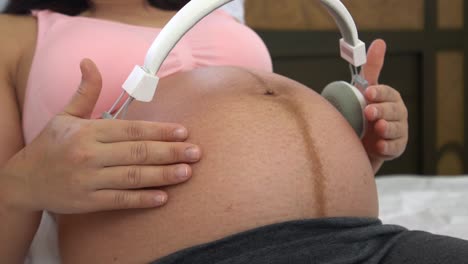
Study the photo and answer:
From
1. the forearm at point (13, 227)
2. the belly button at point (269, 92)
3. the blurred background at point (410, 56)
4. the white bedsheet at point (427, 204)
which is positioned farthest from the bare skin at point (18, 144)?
the blurred background at point (410, 56)

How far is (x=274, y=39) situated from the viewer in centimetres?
196

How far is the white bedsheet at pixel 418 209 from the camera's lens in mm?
757

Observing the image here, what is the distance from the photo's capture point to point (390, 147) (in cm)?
79

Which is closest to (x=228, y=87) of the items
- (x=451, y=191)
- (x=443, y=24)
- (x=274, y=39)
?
(x=451, y=191)

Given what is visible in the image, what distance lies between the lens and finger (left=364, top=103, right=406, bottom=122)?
731 mm

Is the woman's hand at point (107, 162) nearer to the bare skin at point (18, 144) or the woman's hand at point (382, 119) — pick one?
the bare skin at point (18, 144)

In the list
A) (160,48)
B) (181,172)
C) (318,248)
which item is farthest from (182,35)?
(318,248)

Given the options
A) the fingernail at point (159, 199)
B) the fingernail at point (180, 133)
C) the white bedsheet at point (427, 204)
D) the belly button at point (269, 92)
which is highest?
the belly button at point (269, 92)

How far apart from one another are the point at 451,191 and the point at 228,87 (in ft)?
3.19

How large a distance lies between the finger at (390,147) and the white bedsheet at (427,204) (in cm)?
27

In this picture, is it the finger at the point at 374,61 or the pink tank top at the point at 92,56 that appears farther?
the finger at the point at 374,61

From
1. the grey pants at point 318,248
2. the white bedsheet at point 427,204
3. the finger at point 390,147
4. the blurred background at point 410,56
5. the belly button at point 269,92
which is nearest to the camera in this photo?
the grey pants at point 318,248

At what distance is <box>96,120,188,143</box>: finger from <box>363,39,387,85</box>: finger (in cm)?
42

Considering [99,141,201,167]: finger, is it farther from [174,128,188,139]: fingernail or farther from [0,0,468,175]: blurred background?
[0,0,468,175]: blurred background
